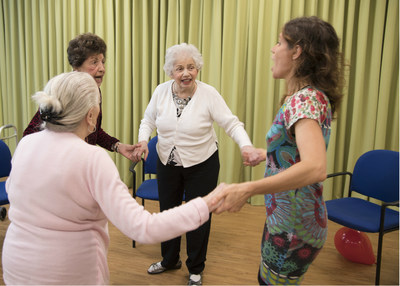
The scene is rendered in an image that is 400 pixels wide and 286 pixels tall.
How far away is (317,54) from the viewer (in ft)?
4.14

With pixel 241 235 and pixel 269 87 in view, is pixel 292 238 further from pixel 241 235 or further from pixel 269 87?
pixel 269 87

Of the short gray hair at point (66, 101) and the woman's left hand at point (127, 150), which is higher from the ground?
the short gray hair at point (66, 101)

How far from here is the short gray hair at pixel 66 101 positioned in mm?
1193

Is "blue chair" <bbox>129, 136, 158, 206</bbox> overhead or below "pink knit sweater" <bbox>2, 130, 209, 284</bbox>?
below

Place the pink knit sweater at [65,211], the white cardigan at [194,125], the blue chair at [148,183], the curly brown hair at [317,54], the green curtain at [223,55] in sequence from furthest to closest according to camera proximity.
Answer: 1. the green curtain at [223,55]
2. the blue chair at [148,183]
3. the white cardigan at [194,125]
4. the curly brown hair at [317,54]
5. the pink knit sweater at [65,211]

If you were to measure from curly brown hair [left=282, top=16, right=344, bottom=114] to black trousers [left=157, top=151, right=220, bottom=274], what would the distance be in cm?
122

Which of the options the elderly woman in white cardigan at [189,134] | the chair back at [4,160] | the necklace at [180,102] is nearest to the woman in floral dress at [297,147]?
the elderly woman in white cardigan at [189,134]

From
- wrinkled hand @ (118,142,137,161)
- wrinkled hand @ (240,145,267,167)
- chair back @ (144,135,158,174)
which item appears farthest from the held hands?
chair back @ (144,135,158,174)

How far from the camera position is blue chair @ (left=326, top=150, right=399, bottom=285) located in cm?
241

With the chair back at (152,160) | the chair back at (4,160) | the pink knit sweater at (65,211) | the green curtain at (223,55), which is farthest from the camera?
the green curtain at (223,55)

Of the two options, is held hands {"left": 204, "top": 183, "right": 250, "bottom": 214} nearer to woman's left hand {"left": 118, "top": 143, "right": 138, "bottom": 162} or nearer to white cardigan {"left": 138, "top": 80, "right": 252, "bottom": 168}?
white cardigan {"left": 138, "top": 80, "right": 252, "bottom": 168}

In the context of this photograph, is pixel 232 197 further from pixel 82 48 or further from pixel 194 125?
pixel 82 48

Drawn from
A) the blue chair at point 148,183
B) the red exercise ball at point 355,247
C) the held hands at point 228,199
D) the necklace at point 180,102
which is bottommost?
the red exercise ball at point 355,247

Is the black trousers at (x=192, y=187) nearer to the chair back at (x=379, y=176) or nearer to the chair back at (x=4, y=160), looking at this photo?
the chair back at (x=379, y=176)
